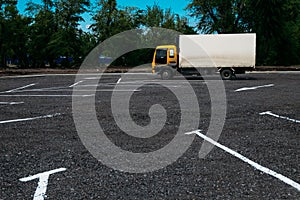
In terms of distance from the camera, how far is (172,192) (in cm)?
385

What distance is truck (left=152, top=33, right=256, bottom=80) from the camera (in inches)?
781

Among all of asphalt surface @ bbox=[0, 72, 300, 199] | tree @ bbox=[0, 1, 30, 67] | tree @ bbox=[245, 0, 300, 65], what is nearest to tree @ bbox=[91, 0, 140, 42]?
tree @ bbox=[0, 1, 30, 67]

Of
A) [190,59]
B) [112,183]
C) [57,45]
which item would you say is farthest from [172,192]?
[57,45]

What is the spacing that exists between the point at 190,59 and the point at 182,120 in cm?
1271

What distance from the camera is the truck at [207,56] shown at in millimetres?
19828

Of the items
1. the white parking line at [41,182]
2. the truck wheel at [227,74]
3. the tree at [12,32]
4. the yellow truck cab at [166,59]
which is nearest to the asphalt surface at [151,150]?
the white parking line at [41,182]

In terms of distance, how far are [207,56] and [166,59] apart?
2687mm

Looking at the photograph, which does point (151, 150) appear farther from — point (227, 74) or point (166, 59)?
point (227, 74)

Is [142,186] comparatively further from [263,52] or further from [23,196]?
[263,52]

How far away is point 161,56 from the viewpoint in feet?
66.6

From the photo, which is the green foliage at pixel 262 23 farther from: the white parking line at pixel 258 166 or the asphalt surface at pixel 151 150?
the white parking line at pixel 258 166

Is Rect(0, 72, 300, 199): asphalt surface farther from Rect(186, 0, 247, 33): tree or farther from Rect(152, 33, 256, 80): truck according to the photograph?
Rect(186, 0, 247, 33): tree

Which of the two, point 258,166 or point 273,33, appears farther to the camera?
point 273,33

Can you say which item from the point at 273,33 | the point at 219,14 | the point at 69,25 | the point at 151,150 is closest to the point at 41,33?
the point at 69,25
